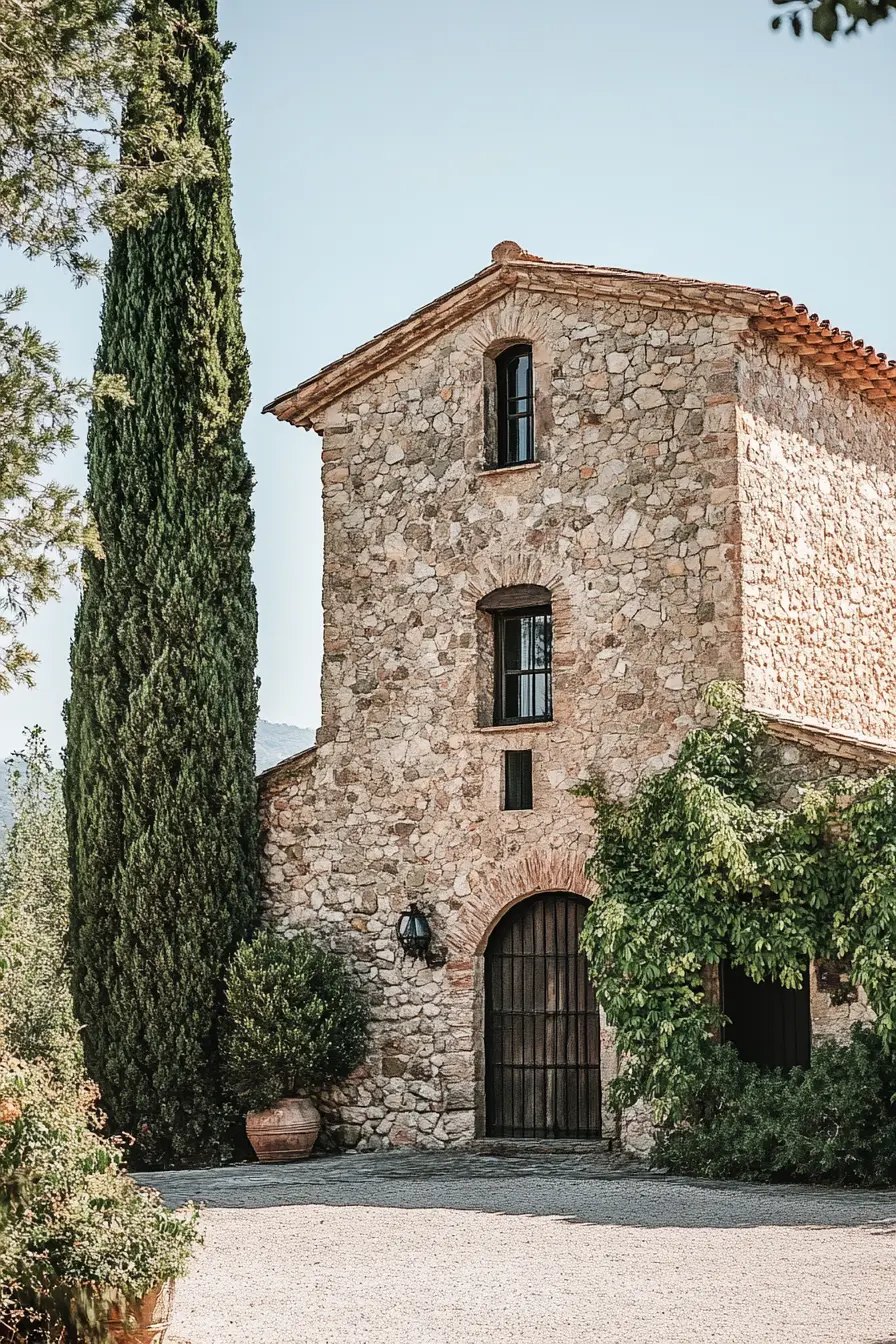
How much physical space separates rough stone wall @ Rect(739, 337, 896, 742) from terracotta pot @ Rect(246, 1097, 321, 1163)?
5.48m

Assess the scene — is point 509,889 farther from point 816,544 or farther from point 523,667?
point 816,544

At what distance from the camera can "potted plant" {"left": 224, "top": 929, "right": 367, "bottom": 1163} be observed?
1455 cm

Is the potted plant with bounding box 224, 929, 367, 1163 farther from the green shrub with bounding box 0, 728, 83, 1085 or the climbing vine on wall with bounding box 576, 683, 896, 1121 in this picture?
the climbing vine on wall with bounding box 576, 683, 896, 1121

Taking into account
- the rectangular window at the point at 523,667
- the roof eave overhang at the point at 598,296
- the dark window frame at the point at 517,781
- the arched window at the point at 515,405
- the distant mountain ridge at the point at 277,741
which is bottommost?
the dark window frame at the point at 517,781

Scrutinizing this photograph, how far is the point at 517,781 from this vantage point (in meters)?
15.0

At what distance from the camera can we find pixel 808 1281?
27.8ft

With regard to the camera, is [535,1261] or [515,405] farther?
[515,405]

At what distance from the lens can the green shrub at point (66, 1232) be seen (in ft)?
22.0

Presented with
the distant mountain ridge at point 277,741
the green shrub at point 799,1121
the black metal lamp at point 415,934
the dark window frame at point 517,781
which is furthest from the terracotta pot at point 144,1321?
the distant mountain ridge at point 277,741

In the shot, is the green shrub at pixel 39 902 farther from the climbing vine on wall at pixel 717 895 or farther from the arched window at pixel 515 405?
the arched window at pixel 515 405

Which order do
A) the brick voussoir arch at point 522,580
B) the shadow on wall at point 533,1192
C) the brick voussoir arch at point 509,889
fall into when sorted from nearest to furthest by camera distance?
the shadow on wall at point 533,1192
the brick voussoir arch at point 509,889
the brick voussoir arch at point 522,580

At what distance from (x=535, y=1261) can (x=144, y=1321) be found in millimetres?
3016

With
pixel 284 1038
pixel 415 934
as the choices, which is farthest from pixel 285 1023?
pixel 415 934

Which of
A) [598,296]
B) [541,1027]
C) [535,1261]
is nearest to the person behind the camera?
[535,1261]
